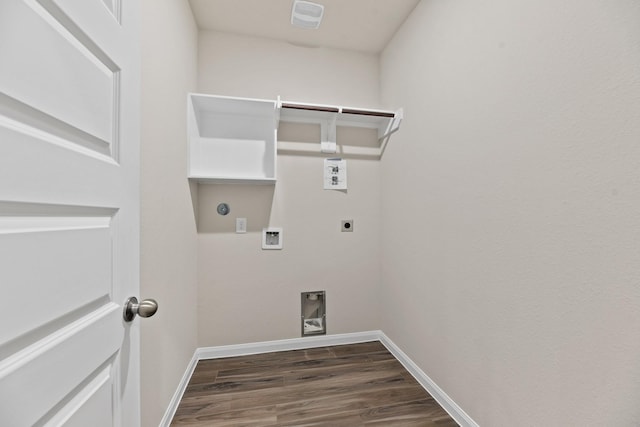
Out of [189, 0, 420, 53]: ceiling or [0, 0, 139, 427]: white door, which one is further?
[189, 0, 420, 53]: ceiling

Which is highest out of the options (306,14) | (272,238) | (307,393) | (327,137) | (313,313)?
(306,14)

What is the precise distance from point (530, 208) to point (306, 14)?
1816 millimetres

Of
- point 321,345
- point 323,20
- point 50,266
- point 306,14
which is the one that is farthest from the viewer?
point 321,345

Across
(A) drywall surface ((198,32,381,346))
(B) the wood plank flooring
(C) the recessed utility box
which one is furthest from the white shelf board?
(B) the wood plank flooring

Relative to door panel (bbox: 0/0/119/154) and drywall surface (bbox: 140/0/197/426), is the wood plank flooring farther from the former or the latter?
door panel (bbox: 0/0/119/154)

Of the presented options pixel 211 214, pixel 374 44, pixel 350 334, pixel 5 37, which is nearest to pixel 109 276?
pixel 5 37

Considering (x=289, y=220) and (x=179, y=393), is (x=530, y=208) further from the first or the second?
(x=179, y=393)

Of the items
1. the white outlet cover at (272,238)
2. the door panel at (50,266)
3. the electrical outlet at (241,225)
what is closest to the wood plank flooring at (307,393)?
the white outlet cover at (272,238)

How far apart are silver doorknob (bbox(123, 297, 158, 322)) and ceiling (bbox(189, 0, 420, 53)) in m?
1.95

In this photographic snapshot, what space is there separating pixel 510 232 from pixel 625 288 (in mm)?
383

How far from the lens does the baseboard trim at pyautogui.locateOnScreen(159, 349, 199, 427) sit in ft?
4.35

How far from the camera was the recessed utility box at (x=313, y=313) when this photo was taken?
7.07ft

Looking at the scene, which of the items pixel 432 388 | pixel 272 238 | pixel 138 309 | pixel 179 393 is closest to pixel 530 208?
pixel 432 388

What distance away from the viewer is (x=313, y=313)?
7.23 ft
